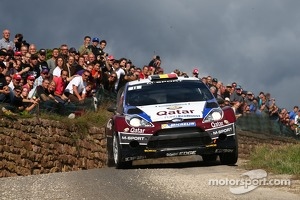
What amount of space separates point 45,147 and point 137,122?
5.50 metres

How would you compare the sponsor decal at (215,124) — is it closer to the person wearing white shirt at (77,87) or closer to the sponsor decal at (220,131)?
the sponsor decal at (220,131)

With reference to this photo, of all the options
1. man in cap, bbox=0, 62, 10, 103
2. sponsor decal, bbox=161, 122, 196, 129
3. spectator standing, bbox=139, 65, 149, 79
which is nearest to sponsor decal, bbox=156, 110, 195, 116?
sponsor decal, bbox=161, 122, 196, 129

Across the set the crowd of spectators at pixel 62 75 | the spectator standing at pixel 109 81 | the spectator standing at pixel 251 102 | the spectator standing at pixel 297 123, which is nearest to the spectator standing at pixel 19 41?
the crowd of spectators at pixel 62 75

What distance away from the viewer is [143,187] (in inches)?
448

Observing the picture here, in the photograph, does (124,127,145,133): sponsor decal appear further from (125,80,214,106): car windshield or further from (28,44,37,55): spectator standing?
(28,44,37,55): spectator standing

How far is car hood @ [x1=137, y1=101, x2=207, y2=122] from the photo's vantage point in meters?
14.9

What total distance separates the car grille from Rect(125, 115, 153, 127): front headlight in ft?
0.87

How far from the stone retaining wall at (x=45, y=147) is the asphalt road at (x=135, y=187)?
15.0ft

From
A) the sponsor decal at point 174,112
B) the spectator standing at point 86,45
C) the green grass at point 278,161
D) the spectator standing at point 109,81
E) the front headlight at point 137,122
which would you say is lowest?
the green grass at point 278,161

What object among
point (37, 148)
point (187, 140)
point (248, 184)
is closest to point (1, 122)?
point (37, 148)

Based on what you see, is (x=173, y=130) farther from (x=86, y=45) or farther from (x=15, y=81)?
(x=86, y=45)

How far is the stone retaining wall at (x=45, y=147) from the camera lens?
18.3 meters

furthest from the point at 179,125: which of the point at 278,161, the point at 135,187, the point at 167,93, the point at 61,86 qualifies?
the point at 61,86

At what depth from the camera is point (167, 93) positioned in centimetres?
1614
